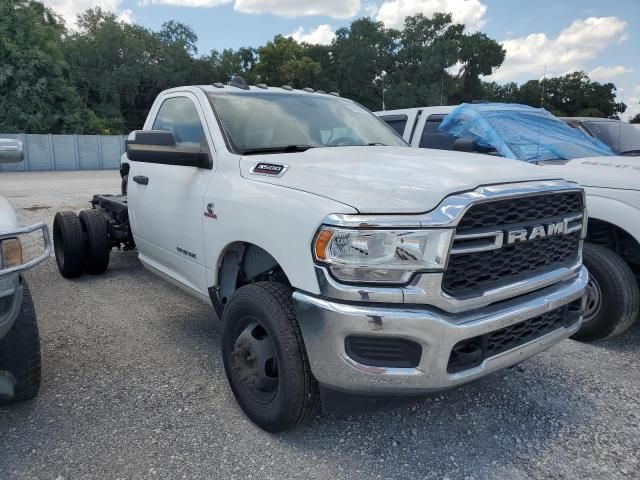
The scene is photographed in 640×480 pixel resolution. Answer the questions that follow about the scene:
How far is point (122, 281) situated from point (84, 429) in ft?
10.0

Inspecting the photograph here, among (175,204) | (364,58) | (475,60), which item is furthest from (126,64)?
(175,204)

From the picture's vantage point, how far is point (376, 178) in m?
2.47

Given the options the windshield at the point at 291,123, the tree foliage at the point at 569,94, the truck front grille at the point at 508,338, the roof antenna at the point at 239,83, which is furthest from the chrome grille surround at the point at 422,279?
the tree foliage at the point at 569,94

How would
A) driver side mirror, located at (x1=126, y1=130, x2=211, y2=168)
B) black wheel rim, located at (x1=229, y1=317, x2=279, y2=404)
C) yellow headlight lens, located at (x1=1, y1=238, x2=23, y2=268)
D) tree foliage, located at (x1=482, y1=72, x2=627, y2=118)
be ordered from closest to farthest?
1. yellow headlight lens, located at (x1=1, y1=238, x2=23, y2=268)
2. black wheel rim, located at (x1=229, y1=317, x2=279, y2=404)
3. driver side mirror, located at (x1=126, y1=130, x2=211, y2=168)
4. tree foliage, located at (x1=482, y1=72, x2=627, y2=118)

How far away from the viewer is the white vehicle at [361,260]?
7.17ft

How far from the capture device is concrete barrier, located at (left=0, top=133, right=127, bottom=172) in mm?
28797

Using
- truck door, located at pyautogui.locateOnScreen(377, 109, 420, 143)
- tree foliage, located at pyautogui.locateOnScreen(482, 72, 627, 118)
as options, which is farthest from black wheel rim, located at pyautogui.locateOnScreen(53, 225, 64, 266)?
tree foliage, located at pyautogui.locateOnScreen(482, 72, 627, 118)

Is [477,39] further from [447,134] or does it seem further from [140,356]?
[140,356]

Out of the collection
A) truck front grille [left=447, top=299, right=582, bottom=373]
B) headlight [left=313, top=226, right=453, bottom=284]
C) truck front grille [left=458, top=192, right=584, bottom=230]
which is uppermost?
truck front grille [left=458, top=192, right=584, bottom=230]

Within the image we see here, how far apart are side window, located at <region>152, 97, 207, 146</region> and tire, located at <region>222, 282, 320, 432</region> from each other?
1.28 m

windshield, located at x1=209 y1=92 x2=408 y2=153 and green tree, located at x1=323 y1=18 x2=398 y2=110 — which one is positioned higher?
green tree, located at x1=323 y1=18 x2=398 y2=110

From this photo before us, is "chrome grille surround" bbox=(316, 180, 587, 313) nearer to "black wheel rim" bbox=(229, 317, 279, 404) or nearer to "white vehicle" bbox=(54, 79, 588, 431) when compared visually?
"white vehicle" bbox=(54, 79, 588, 431)

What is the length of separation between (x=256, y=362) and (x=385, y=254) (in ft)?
3.17

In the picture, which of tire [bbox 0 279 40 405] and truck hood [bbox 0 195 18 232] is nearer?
truck hood [bbox 0 195 18 232]
